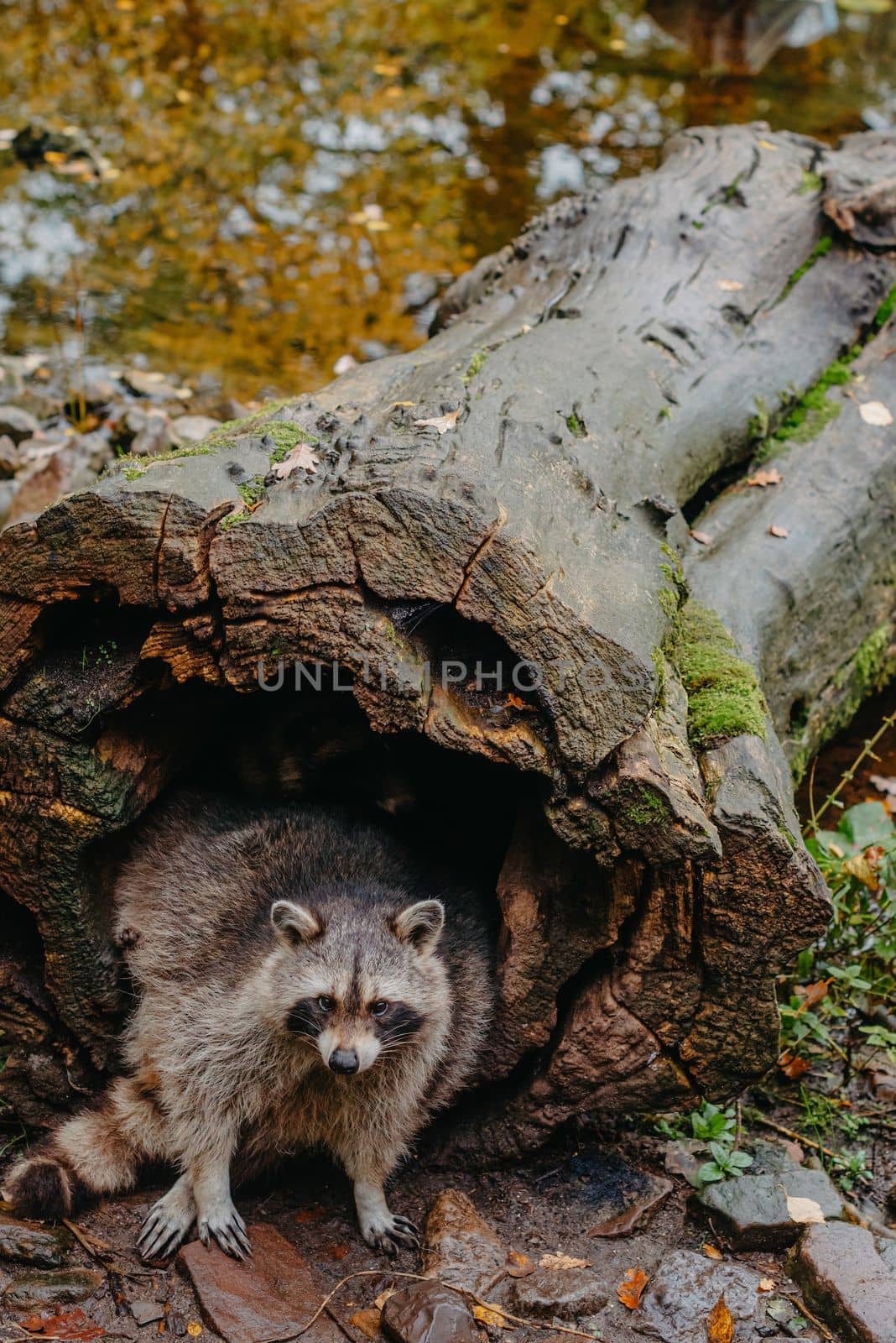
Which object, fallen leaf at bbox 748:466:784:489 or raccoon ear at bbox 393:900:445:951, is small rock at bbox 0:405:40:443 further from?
raccoon ear at bbox 393:900:445:951

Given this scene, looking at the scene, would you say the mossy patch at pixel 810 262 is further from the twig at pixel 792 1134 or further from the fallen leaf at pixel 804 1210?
the fallen leaf at pixel 804 1210

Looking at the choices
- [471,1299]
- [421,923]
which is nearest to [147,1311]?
[471,1299]

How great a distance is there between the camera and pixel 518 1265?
3.57m

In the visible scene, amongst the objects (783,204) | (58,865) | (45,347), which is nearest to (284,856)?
(58,865)

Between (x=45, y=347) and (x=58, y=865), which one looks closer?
(x=58, y=865)

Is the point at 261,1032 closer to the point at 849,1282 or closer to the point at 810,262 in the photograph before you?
the point at 849,1282

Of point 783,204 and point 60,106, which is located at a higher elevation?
point 783,204

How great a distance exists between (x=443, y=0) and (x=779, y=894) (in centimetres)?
1375

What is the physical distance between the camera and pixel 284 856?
4.07 m

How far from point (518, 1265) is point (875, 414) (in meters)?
3.58

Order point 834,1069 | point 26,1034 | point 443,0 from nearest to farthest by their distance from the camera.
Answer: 1. point 26,1034
2. point 834,1069
3. point 443,0

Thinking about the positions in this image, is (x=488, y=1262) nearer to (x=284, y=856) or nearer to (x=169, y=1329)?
(x=169, y=1329)

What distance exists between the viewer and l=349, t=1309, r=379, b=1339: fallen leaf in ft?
11.0

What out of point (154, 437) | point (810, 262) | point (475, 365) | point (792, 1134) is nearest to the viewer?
point (792, 1134)
